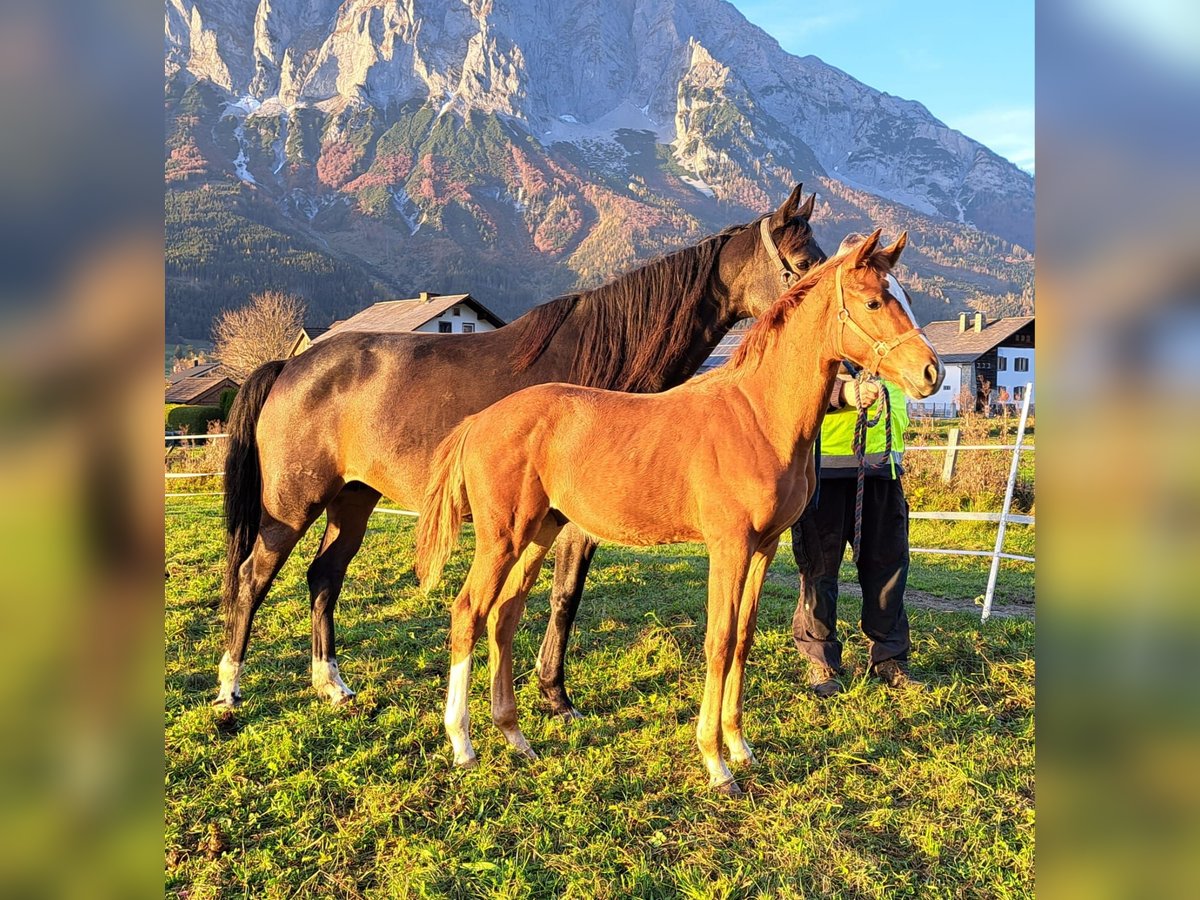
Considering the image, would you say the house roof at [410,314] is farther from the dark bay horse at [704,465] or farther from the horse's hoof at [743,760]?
the horse's hoof at [743,760]

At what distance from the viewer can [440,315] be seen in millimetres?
38094

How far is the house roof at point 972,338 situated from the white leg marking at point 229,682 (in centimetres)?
4813

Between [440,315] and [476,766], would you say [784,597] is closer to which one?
[476,766]

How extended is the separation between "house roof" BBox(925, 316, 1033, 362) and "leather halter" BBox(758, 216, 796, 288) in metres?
46.5

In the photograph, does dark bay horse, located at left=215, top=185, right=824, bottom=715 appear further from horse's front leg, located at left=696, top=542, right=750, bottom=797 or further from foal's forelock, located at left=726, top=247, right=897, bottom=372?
horse's front leg, located at left=696, top=542, right=750, bottom=797

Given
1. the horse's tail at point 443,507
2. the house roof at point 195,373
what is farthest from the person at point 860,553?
the house roof at point 195,373

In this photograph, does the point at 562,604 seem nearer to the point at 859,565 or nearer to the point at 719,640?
the point at 719,640

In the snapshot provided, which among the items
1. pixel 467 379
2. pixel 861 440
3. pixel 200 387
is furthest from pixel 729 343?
pixel 467 379

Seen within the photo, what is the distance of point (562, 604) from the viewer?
4.37m

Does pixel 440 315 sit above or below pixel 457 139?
below

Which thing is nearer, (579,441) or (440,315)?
(579,441)

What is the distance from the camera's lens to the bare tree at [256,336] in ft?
135

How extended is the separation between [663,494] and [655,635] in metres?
2.12
